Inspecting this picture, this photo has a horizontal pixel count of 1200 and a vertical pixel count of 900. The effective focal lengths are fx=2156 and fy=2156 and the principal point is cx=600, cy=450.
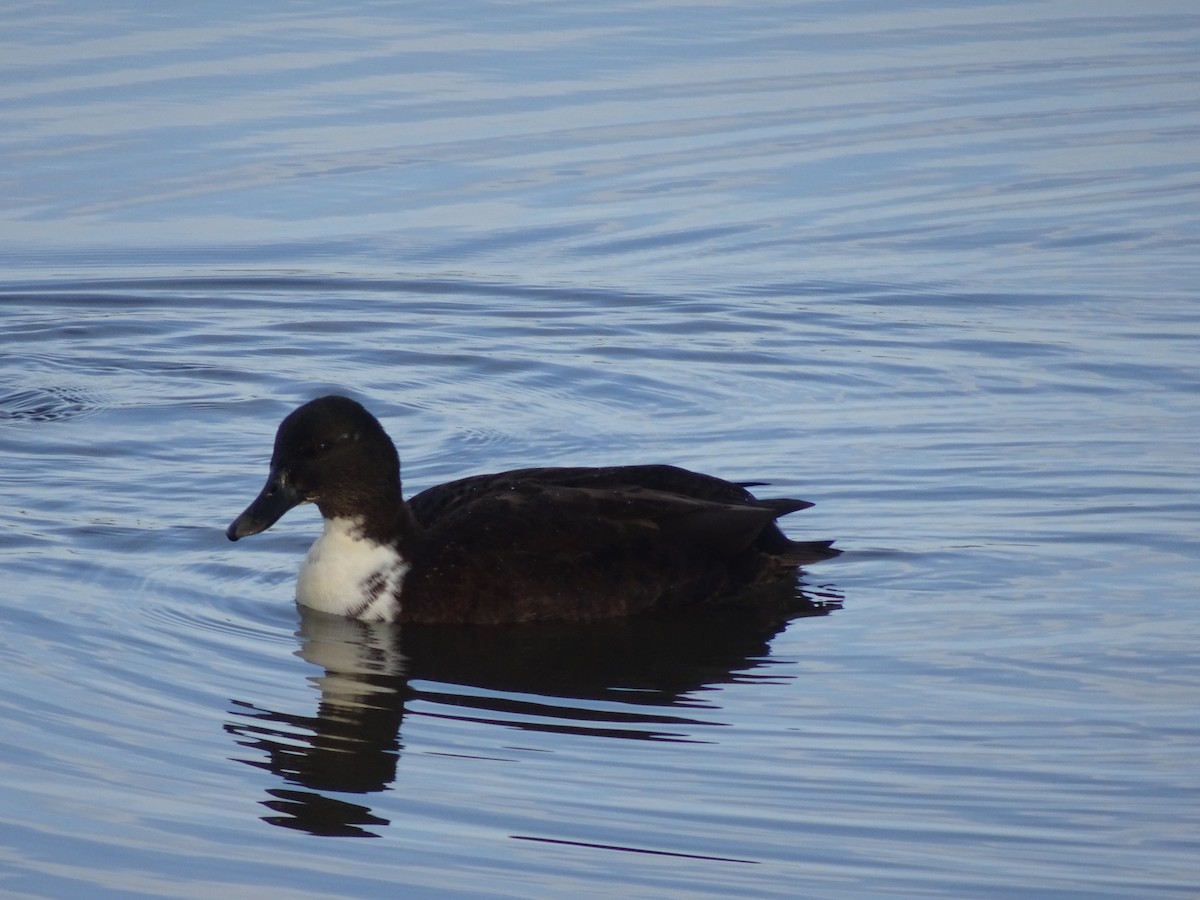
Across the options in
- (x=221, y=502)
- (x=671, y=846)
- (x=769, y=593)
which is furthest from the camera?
(x=221, y=502)

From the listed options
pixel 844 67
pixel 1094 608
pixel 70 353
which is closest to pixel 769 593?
pixel 1094 608

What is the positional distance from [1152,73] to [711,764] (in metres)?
13.9

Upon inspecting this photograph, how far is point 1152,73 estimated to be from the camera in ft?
64.2

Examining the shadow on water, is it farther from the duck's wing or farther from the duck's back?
the duck's wing

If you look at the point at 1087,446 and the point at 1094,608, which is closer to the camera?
the point at 1094,608

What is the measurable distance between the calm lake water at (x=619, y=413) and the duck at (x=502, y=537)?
0.69 ft

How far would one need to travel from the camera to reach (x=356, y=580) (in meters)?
9.00

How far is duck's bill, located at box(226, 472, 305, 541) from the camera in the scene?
908 centimetres

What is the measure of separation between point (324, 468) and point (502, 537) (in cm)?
83

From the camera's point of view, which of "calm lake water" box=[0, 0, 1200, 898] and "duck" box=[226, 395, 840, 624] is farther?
"duck" box=[226, 395, 840, 624]

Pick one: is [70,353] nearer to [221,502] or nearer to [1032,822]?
[221,502]

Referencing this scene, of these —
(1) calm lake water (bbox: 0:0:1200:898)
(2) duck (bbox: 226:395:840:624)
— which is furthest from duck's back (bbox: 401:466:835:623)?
(1) calm lake water (bbox: 0:0:1200:898)

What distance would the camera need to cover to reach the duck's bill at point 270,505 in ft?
29.8

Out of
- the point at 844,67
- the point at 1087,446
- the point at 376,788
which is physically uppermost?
the point at 844,67
